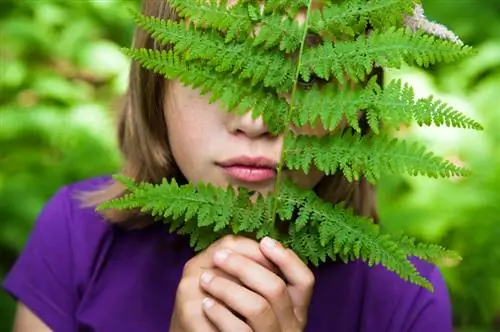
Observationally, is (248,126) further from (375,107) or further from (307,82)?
(375,107)

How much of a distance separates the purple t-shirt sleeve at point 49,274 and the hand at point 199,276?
2.18ft

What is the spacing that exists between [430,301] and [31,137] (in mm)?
2685

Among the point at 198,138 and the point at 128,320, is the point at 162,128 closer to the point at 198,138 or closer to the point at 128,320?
the point at 198,138

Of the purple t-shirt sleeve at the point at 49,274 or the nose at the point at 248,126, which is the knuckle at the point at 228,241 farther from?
the purple t-shirt sleeve at the point at 49,274

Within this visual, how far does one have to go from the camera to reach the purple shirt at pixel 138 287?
1.75 metres

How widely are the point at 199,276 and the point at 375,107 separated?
41 centimetres

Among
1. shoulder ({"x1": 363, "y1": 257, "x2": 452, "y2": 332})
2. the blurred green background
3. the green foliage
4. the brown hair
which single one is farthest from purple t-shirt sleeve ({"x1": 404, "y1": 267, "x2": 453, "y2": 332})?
the green foliage

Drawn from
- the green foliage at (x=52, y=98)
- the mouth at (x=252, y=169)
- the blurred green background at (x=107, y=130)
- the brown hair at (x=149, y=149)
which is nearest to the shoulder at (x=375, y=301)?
the brown hair at (x=149, y=149)

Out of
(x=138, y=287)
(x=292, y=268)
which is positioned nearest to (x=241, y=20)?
(x=292, y=268)

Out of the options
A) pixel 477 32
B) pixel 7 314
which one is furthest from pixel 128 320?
pixel 477 32

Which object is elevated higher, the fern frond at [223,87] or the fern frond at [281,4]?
the fern frond at [281,4]

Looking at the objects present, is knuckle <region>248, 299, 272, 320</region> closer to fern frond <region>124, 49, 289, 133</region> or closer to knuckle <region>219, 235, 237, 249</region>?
knuckle <region>219, 235, 237, 249</region>

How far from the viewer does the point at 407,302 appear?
5.75 ft

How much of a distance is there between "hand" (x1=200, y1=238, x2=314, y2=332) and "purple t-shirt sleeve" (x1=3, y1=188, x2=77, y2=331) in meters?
0.78
